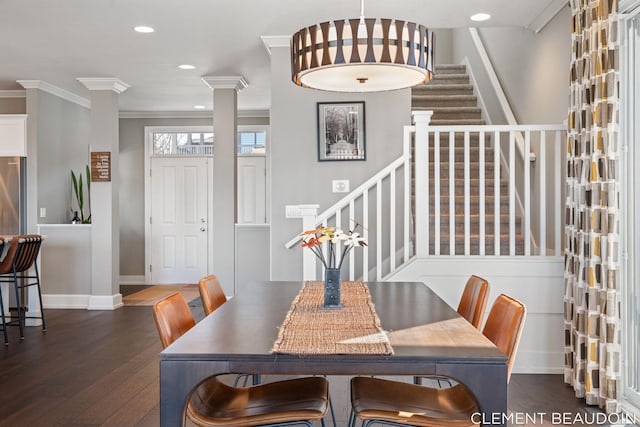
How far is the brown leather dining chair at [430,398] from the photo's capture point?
1.99m

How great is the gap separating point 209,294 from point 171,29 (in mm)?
2775

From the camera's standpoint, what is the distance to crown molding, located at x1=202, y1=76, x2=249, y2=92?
251 inches

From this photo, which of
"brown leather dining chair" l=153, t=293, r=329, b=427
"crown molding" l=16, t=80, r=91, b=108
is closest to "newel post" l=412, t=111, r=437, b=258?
"brown leather dining chair" l=153, t=293, r=329, b=427

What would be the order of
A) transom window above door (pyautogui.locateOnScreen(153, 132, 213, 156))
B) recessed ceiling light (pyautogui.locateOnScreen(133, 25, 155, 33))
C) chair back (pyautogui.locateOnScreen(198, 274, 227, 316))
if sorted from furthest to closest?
transom window above door (pyautogui.locateOnScreen(153, 132, 213, 156)), recessed ceiling light (pyautogui.locateOnScreen(133, 25, 155, 33)), chair back (pyautogui.locateOnScreen(198, 274, 227, 316))

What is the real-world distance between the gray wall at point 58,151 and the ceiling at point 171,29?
1.78ft

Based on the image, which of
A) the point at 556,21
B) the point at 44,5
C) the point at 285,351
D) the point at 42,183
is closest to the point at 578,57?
the point at 556,21

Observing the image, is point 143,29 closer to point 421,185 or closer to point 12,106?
point 421,185

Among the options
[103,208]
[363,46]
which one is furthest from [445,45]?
[363,46]

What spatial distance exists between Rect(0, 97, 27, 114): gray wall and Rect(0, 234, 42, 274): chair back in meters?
2.49

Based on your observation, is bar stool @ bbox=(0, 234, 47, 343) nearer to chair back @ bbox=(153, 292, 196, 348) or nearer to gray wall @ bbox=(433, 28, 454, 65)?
chair back @ bbox=(153, 292, 196, 348)

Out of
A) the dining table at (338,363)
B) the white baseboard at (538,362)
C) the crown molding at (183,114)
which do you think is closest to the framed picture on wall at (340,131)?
the white baseboard at (538,362)

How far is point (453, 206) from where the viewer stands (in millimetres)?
3932

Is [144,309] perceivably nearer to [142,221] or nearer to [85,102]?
[142,221]

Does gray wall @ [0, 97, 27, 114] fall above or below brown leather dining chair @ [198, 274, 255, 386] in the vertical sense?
above
